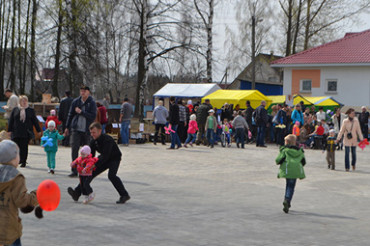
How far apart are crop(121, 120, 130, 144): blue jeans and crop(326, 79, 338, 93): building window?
2502cm

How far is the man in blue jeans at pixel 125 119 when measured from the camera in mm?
22547

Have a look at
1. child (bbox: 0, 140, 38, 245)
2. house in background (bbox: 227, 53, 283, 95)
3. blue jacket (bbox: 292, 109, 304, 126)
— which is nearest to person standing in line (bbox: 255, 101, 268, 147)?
blue jacket (bbox: 292, 109, 304, 126)

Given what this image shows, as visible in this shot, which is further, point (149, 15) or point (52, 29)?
point (149, 15)

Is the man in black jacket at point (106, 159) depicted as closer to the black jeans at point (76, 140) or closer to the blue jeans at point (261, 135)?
the black jeans at point (76, 140)

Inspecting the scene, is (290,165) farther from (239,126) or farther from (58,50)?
(58,50)

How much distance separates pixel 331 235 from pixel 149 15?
33.7m

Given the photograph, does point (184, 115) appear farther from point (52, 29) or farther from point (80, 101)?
point (52, 29)

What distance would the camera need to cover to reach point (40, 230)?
7.80 meters

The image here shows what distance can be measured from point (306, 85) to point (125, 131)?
25808 mm

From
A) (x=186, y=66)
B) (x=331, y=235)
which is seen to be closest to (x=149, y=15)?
(x=186, y=66)

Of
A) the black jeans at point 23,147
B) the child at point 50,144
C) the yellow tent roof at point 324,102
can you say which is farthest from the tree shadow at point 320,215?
the yellow tent roof at point 324,102

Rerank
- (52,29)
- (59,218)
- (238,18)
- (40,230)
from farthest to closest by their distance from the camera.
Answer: (238,18)
(52,29)
(59,218)
(40,230)

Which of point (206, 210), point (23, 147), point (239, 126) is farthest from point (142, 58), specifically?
point (206, 210)

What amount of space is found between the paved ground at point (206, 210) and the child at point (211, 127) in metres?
6.34
